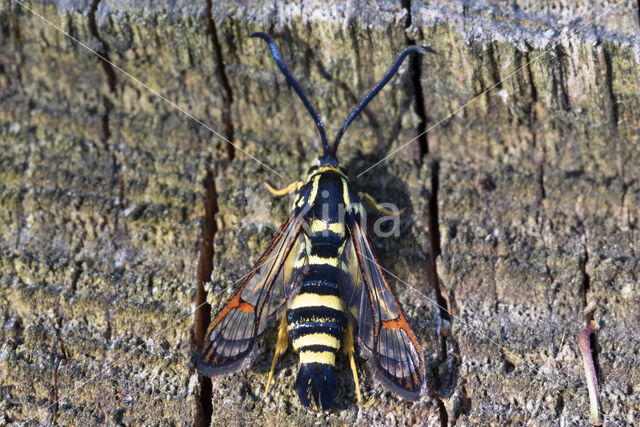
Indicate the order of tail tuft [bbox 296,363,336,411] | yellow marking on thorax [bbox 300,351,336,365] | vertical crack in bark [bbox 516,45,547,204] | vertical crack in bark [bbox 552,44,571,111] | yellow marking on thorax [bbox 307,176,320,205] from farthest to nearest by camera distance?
yellow marking on thorax [bbox 307,176,320,205], vertical crack in bark [bbox 516,45,547,204], vertical crack in bark [bbox 552,44,571,111], yellow marking on thorax [bbox 300,351,336,365], tail tuft [bbox 296,363,336,411]

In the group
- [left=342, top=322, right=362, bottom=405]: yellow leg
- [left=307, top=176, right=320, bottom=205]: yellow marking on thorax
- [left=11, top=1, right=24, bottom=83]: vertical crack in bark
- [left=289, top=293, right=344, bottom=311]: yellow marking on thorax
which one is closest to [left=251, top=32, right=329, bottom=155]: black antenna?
[left=307, top=176, right=320, bottom=205]: yellow marking on thorax

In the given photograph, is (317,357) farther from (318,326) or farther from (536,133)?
(536,133)

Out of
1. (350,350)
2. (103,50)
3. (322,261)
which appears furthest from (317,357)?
(103,50)

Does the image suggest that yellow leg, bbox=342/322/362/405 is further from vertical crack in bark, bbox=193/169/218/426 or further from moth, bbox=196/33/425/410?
vertical crack in bark, bbox=193/169/218/426

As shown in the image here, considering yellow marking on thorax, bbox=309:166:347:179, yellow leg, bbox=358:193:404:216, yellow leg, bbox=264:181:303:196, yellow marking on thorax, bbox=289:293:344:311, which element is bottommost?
yellow marking on thorax, bbox=289:293:344:311

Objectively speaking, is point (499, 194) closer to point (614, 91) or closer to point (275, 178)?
point (614, 91)

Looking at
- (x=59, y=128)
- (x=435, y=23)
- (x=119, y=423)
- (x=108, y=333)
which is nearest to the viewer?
(x=119, y=423)

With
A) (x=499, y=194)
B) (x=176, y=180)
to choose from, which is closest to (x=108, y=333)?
(x=176, y=180)
